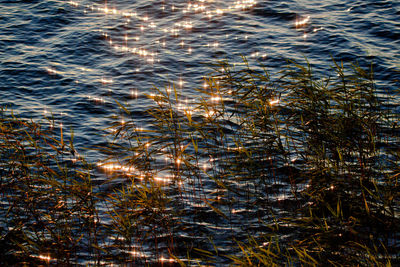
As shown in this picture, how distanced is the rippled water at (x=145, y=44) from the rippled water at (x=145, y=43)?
0.03m

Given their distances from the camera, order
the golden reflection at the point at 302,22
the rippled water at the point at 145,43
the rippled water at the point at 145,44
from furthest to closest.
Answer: the golden reflection at the point at 302,22 < the rippled water at the point at 145,43 < the rippled water at the point at 145,44

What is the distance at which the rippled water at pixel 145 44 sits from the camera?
10.4 metres

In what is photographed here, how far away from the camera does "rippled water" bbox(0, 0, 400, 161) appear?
10.5 meters

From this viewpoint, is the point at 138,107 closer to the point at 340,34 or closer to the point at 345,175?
the point at 345,175

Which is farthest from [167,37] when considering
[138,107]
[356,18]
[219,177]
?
[219,177]

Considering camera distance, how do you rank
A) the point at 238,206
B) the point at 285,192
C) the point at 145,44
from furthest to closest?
the point at 145,44 → the point at 285,192 → the point at 238,206

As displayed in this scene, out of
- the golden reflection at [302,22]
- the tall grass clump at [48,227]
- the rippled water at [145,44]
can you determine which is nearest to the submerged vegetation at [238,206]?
the tall grass clump at [48,227]

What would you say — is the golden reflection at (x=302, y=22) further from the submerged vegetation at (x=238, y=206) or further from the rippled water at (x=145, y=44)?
the submerged vegetation at (x=238, y=206)

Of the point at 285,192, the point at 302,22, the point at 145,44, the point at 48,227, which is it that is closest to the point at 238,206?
the point at 285,192

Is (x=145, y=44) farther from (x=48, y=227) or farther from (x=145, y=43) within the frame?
(x=48, y=227)

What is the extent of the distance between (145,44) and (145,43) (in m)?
0.07

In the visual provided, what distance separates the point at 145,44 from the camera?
42.6ft

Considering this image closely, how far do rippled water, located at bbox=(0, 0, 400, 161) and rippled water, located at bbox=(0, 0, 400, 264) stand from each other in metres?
0.03

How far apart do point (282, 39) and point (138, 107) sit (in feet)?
16.0
